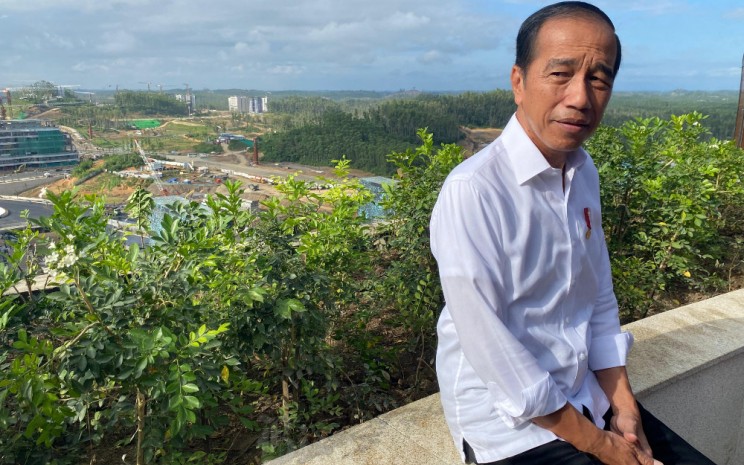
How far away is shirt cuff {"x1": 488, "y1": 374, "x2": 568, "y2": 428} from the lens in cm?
113

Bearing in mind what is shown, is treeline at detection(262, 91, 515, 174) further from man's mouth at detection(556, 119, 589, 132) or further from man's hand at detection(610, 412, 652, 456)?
man's mouth at detection(556, 119, 589, 132)

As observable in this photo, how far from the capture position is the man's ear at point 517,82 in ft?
3.95

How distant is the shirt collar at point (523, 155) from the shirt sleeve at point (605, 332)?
42cm

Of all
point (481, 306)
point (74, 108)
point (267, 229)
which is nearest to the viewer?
point (481, 306)

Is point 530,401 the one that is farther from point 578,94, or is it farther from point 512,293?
point 578,94

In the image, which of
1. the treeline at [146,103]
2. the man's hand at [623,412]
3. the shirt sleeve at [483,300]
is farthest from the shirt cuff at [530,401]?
the treeline at [146,103]

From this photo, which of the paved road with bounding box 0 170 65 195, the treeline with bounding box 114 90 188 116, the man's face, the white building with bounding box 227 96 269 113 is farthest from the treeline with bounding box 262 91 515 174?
the white building with bounding box 227 96 269 113

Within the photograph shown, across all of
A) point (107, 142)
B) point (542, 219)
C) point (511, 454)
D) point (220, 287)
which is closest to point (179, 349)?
point (220, 287)

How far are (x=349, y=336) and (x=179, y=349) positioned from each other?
108 cm

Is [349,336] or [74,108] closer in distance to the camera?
[349,336]

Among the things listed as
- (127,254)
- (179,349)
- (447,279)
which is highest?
(447,279)

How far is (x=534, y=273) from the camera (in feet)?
3.92

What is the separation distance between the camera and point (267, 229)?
1.95 m

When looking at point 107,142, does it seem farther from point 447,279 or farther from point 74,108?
point 447,279
